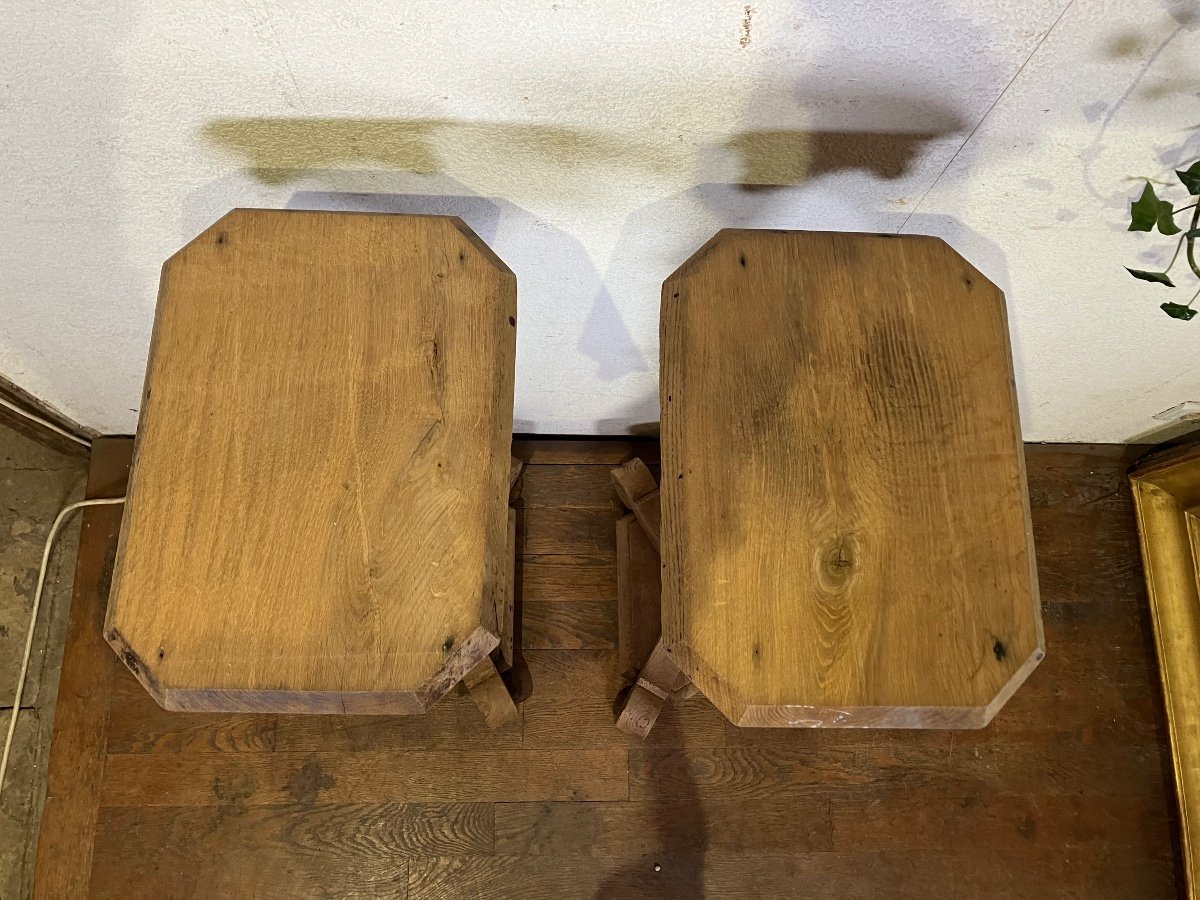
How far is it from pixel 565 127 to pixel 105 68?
0.45 m

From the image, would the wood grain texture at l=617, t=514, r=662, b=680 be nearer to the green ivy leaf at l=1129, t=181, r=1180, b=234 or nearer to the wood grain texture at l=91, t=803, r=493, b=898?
the wood grain texture at l=91, t=803, r=493, b=898

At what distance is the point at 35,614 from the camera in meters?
1.60

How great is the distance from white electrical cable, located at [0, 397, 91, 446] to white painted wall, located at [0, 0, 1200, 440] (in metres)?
0.35

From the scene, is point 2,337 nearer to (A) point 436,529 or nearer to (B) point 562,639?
(A) point 436,529

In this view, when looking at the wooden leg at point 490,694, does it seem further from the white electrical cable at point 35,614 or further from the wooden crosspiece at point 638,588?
the white electrical cable at point 35,614

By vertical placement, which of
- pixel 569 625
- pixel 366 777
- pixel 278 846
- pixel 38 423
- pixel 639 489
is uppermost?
pixel 38 423

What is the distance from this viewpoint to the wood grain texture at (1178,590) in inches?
62.9

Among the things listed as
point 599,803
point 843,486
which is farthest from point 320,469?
point 599,803

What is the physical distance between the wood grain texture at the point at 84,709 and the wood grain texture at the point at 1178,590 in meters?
2.06

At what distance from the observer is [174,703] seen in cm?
78

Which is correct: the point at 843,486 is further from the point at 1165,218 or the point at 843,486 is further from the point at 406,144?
the point at 406,144

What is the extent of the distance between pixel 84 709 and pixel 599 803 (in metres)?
1.00

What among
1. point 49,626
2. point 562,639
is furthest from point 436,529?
point 49,626

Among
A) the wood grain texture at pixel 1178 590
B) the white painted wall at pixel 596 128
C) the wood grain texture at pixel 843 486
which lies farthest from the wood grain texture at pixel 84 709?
the wood grain texture at pixel 1178 590
